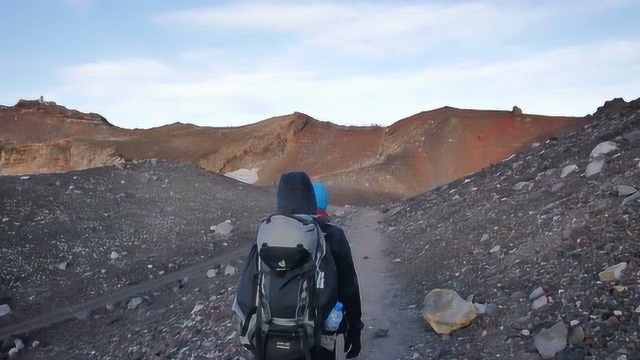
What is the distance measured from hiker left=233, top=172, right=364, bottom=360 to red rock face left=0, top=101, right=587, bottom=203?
1184 inches

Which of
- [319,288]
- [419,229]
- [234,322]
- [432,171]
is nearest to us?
[319,288]

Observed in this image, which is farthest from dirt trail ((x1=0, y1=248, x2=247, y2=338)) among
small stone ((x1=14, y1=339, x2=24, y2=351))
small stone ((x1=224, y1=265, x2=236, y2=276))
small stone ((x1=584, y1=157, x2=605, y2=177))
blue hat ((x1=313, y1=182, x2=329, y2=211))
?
blue hat ((x1=313, y1=182, x2=329, y2=211))

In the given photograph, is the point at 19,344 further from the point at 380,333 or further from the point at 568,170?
the point at 568,170

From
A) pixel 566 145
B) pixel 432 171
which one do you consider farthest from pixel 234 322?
pixel 432 171

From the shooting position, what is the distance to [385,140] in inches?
1695

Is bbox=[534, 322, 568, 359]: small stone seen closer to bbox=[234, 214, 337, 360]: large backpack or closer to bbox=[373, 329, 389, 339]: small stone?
bbox=[373, 329, 389, 339]: small stone

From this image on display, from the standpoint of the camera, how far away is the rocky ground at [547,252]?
23.0ft

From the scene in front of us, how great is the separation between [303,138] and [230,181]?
1761 centimetres

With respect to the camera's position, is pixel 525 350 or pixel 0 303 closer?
pixel 525 350

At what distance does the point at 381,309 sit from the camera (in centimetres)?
946

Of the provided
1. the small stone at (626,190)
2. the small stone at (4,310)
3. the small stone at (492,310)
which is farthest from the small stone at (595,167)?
the small stone at (4,310)

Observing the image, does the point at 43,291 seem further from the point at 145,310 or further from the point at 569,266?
the point at 569,266

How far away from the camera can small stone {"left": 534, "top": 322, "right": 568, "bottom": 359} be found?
675cm

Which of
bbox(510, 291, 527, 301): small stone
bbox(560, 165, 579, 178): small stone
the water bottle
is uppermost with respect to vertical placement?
bbox(560, 165, 579, 178): small stone
